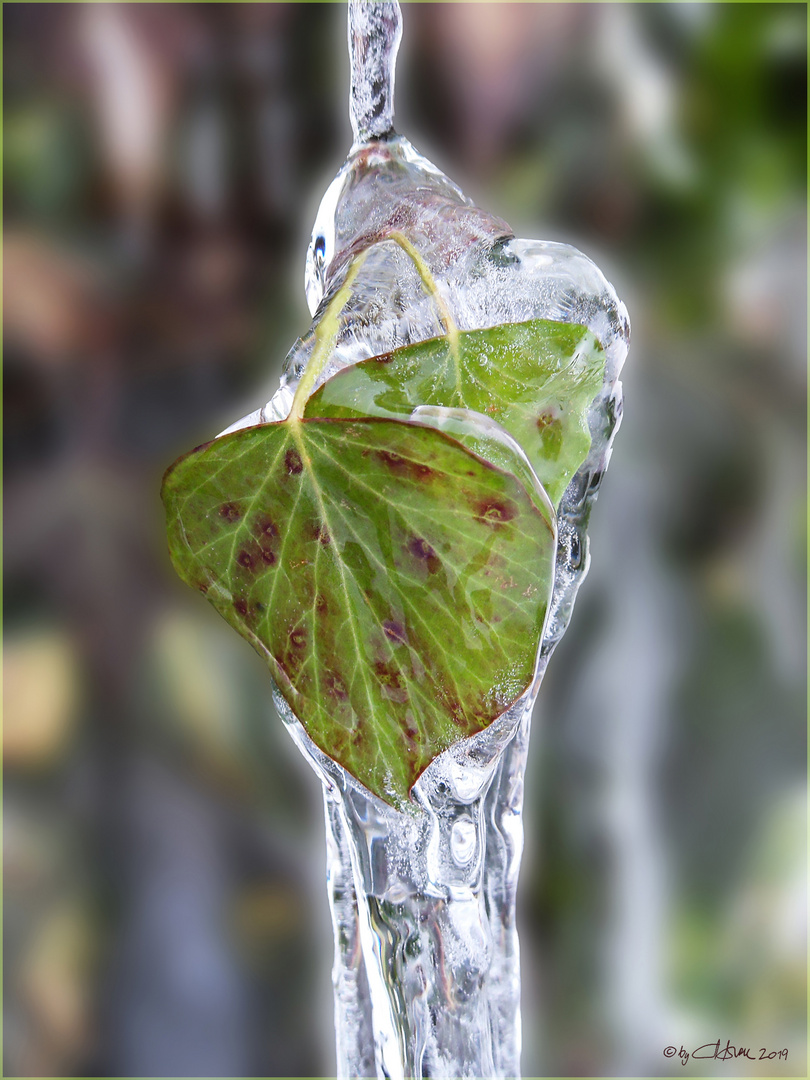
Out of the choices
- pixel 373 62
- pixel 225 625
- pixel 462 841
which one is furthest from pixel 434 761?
pixel 225 625

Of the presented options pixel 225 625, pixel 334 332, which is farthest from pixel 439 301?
pixel 225 625

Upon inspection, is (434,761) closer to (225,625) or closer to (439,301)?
(439,301)

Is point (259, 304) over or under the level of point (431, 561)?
over

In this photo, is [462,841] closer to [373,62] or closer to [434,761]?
[434,761]

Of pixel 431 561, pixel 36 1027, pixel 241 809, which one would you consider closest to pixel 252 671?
pixel 241 809

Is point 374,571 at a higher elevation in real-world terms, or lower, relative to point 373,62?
lower

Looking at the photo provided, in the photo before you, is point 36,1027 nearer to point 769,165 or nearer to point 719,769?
point 719,769

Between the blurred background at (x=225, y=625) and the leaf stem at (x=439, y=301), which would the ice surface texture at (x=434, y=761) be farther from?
the blurred background at (x=225, y=625)

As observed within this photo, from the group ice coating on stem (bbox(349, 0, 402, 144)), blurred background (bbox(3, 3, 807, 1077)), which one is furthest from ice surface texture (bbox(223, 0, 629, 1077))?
blurred background (bbox(3, 3, 807, 1077))

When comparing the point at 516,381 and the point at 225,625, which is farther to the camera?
the point at 225,625
